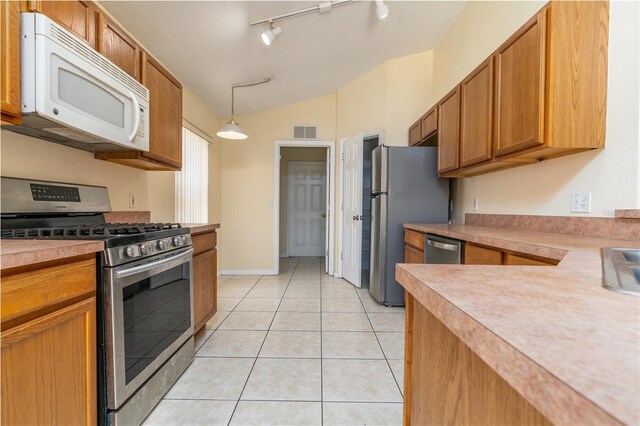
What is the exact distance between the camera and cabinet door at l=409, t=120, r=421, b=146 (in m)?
3.17

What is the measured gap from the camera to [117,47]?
1692 millimetres

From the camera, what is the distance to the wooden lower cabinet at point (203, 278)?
2066 millimetres

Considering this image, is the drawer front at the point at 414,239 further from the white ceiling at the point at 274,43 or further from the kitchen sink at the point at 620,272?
the white ceiling at the point at 274,43

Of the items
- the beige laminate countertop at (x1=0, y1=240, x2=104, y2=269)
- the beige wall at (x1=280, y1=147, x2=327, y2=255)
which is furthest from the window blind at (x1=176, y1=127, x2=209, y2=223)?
the beige wall at (x1=280, y1=147, x2=327, y2=255)

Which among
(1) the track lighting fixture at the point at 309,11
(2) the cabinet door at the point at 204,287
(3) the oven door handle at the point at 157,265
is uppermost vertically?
(1) the track lighting fixture at the point at 309,11

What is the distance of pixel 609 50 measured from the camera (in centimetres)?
140

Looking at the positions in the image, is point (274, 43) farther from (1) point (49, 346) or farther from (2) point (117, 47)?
(1) point (49, 346)

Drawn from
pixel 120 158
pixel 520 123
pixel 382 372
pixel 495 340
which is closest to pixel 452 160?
pixel 520 123

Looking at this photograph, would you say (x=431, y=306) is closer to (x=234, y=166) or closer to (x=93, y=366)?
(x=93, y=366)

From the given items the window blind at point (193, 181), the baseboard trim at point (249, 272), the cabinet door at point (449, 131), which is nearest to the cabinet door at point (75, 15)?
the window blind at point (193, 181)

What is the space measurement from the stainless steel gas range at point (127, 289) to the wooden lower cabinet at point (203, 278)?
20 cm

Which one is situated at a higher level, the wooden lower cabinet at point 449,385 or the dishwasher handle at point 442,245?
the dishwasher handle at point 442,245

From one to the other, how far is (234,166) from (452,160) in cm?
309

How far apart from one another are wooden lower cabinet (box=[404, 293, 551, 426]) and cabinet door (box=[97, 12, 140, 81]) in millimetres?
2062
